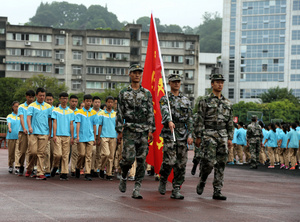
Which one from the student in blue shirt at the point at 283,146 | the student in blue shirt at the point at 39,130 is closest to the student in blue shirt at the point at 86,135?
the student in blue shirt at the point at 39,130

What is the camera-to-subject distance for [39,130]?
13141 millimetres

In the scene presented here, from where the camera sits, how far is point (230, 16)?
379 feet

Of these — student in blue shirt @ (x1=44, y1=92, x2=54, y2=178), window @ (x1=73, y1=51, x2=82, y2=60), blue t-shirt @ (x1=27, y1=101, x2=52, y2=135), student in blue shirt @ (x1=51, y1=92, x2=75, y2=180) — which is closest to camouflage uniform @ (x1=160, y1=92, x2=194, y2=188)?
student in blue shirt @ (x1=51, y1=92, x2=75, y2=180)

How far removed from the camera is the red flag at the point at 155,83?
11156 mm

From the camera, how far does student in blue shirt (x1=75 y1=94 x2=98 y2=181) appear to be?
44.5 ft

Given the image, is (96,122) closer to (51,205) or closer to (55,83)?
(51,205)

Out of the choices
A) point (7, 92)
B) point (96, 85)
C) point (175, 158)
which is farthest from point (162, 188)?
point (96, 85)

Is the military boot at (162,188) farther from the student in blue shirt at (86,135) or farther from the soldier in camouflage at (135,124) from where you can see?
the student in blue shirt at (86,135)

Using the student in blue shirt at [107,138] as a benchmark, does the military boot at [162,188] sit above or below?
below

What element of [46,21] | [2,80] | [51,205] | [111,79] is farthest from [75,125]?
[46,21]

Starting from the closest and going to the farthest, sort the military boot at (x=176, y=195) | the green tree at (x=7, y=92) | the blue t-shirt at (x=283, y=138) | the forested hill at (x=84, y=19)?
the military boot at (x=176, y=195)
the blue t-shirt at (x=283, y=138)
the green tree at (x=7, y=92)
the forested hill at (x=84, y=19)

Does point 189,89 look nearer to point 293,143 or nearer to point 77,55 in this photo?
point 77,55

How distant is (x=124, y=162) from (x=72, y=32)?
82010 millimetres

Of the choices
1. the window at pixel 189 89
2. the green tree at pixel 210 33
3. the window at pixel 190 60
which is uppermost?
the green tree at pixel 210 33
